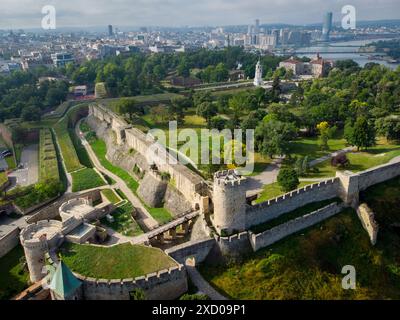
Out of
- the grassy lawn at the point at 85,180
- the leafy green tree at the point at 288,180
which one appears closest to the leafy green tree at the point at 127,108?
the grassy lawn at the point at 85,180

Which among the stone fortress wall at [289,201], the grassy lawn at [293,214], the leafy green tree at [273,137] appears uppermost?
the leafy green tree at [273,137]

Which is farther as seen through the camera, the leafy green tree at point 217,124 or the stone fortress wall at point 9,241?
the leafy green tree at point 217,124

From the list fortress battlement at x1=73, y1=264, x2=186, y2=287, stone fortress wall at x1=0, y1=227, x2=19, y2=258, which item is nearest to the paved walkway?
fortress battlement at x1=73, y1=264, x2=186, y2=287

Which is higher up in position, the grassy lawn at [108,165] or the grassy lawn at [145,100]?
the grassy lawn at [145,100]

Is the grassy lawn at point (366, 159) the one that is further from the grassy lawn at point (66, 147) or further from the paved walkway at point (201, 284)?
the grassy lawn at point (66, 147)

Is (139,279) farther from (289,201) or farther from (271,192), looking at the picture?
(271,192)
